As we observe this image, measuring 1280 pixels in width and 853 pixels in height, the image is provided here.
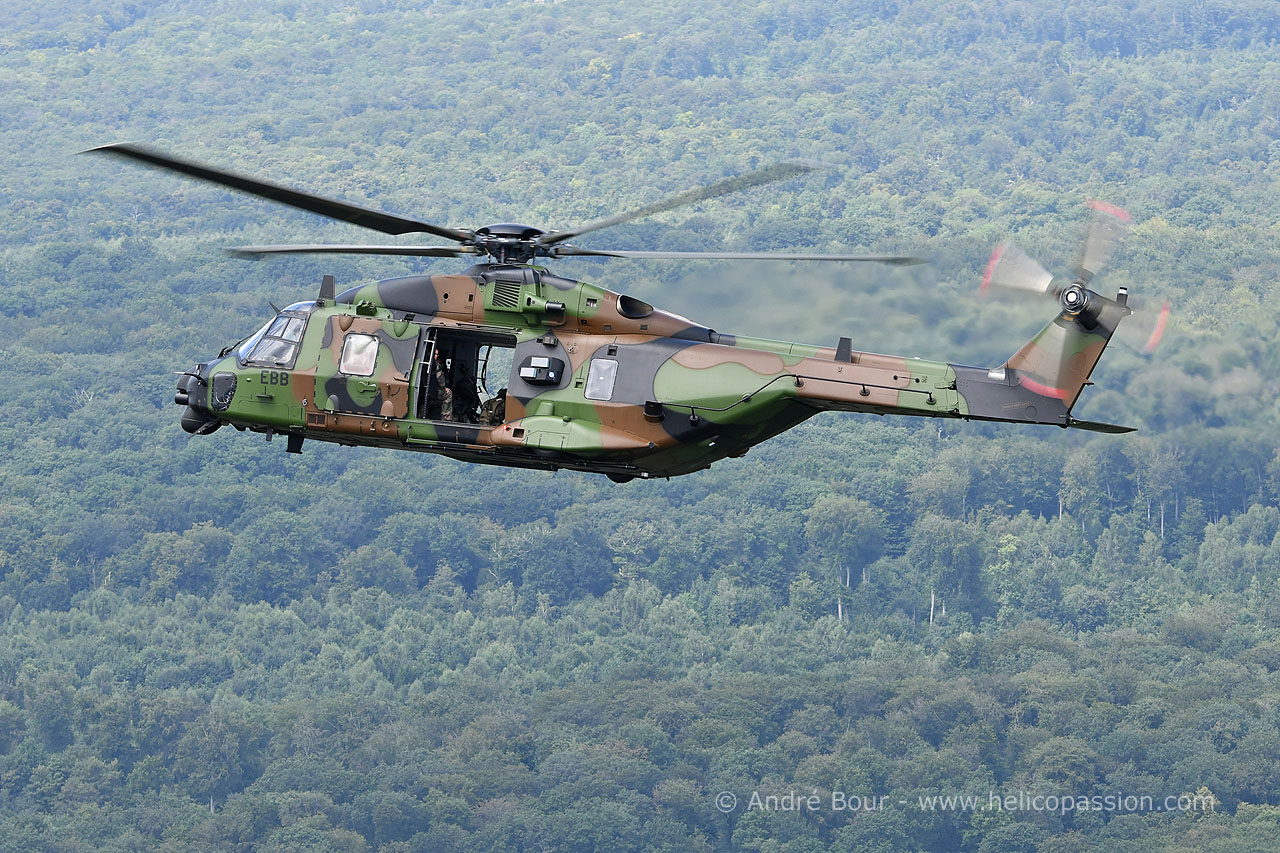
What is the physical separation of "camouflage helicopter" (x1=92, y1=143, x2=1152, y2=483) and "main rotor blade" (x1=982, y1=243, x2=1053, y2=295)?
1.3 inches

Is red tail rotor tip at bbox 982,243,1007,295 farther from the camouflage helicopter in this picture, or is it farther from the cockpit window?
the cockpit window

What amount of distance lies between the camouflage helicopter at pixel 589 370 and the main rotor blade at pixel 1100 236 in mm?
35

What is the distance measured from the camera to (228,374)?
41.1 metres

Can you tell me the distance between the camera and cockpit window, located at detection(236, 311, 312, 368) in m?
40.7

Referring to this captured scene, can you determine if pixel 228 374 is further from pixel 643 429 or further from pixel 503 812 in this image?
pixel 503 812

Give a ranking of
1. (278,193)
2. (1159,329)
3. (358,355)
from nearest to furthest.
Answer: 1. (278,193)
2. (1159,329)
3. (358,355)

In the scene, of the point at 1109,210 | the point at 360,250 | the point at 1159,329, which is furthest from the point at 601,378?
the point at 1159,329

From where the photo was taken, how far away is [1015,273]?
37.5m

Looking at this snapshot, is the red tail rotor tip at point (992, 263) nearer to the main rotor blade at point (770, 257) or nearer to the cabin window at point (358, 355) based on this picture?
the main rotor blade at point (770, 257)

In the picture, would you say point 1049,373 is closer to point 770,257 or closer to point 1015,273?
point 1015,273

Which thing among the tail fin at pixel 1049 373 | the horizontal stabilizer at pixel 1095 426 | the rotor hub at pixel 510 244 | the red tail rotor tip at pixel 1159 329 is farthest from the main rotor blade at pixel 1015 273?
the rotor hub at pixel 510 244

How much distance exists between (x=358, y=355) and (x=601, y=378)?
4.40 meters

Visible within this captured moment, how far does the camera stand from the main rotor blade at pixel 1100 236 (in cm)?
3666

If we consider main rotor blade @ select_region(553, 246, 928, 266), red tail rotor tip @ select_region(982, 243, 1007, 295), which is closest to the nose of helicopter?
main rotor blade @ select_region(553, 246, 928, 266)
